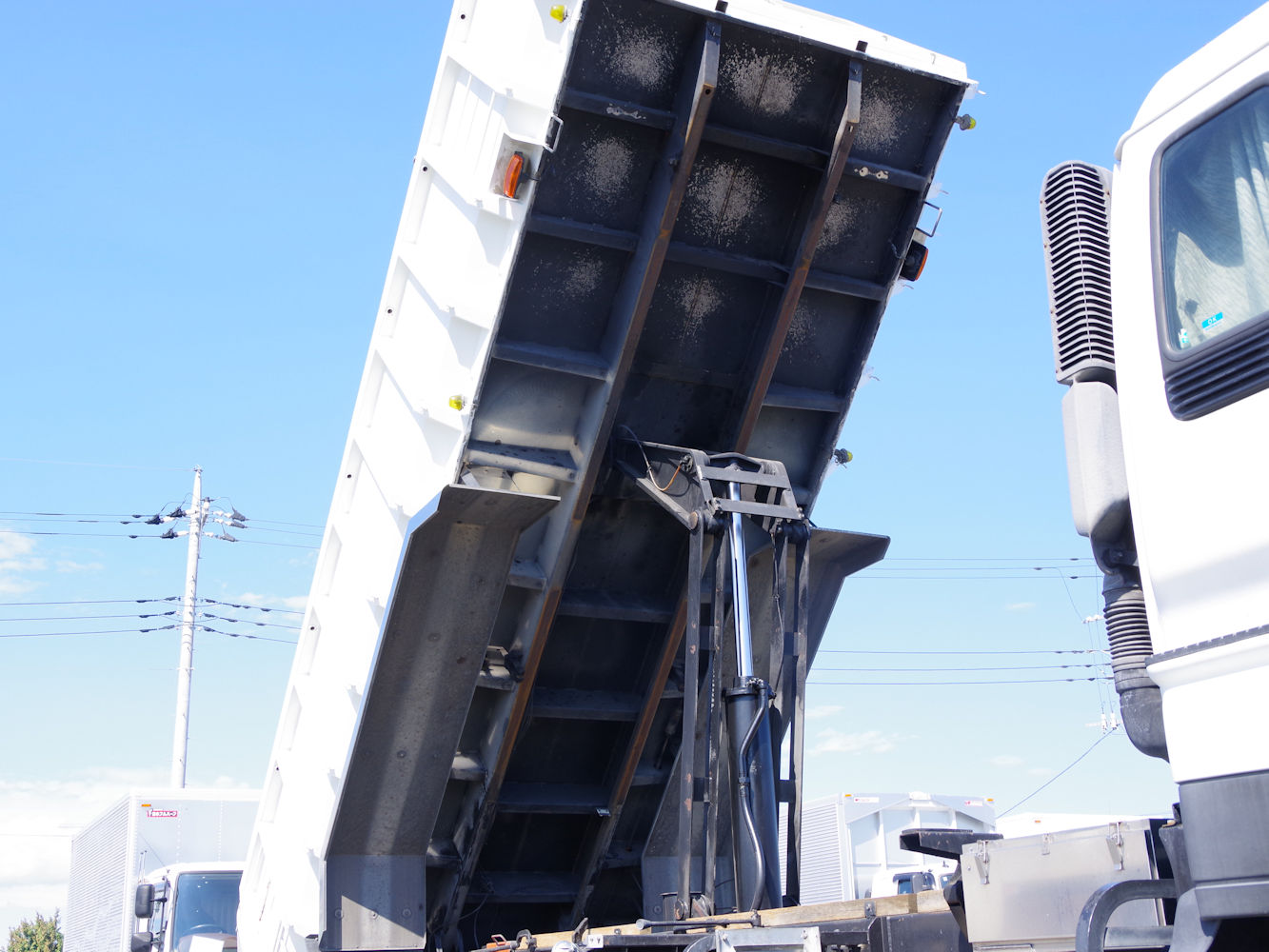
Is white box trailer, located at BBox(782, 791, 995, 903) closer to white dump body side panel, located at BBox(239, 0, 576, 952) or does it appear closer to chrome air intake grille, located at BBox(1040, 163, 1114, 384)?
white dump body side panel, located at BBox(239, 0, 576, 952)

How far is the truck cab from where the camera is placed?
25.9ft

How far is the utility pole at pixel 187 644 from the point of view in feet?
68.2

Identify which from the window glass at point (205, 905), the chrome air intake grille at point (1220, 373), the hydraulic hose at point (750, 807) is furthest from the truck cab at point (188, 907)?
the chrome air intake grille at point (1220, 373)

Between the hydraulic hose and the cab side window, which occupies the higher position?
the cab side window

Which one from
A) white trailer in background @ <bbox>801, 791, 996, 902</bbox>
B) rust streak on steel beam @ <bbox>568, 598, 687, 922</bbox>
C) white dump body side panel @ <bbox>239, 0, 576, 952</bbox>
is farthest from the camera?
white trailer in background @ <bbox>801, 791, 996, 902</bbox>

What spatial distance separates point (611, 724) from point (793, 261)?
2.44 metres

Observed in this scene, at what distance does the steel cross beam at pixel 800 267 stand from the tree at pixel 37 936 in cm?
3551

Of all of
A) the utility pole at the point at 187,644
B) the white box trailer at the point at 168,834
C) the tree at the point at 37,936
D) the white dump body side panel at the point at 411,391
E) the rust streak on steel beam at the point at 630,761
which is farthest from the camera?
the tree at the point at 37,936

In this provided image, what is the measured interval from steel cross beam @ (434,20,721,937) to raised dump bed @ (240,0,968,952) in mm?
15

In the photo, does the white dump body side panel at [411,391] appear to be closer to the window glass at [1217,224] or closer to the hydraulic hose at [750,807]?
the hydraulic hose at [750,807]

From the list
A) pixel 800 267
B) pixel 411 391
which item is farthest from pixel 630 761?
pixel 800 267

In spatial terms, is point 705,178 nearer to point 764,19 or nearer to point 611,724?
point 764,19

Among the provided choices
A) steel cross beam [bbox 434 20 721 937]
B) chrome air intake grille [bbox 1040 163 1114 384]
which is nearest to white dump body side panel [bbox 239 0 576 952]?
steel cross beam [bbox 434 20 721 937]

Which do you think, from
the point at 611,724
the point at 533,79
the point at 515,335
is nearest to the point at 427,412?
the point at 515,335
